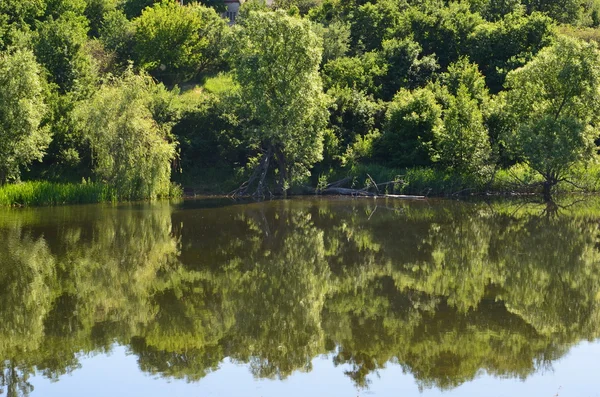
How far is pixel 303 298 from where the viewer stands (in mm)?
16859

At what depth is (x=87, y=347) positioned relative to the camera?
13.4 m

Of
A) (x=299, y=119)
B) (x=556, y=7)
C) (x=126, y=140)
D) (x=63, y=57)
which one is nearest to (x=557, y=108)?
(x=299, y=119)

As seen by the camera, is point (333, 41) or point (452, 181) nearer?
point (452, 181)

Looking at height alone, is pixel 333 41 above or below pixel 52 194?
above

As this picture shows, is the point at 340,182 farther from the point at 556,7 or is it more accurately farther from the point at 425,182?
the point at 556,7

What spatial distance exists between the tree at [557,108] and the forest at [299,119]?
8cm

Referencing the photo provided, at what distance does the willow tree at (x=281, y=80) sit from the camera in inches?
1558

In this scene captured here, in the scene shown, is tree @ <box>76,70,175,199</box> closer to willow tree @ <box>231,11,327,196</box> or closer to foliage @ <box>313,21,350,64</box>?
willow tree @ <box>231,11,327,196</box>

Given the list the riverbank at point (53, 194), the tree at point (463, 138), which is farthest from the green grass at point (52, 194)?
the tree at point (463, 138)

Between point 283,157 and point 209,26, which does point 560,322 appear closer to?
point 283,157

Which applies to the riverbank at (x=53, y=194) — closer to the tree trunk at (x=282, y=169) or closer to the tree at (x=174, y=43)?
the tree trunk at (x=282, y=169)

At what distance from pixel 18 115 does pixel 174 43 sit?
769 inches

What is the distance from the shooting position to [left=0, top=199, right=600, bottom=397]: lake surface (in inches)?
493

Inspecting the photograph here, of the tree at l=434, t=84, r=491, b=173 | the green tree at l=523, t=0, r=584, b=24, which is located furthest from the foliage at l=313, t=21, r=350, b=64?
the green tree at l=523, t=0, r=584, b=24
